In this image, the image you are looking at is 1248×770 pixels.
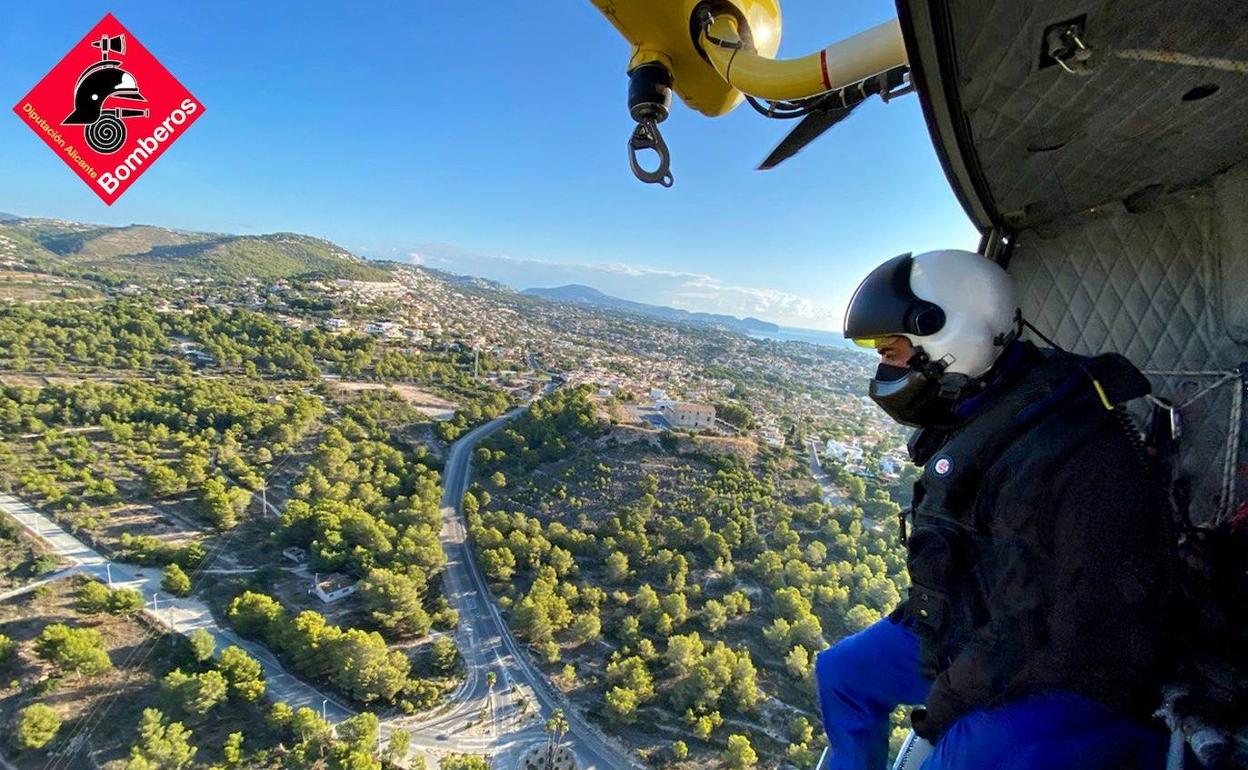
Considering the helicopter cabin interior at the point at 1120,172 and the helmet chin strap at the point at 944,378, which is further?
the helmet chin strap at the point at 944,378

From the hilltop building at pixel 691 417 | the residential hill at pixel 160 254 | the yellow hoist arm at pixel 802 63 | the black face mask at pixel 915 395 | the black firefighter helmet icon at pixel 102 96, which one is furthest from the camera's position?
the residential hill at pixel 160 254

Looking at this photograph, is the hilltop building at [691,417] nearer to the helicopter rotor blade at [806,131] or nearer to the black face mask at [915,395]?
the helicopter rotor blade at [806,131]

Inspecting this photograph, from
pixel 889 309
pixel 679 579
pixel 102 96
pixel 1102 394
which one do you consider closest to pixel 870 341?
pixel 889 309

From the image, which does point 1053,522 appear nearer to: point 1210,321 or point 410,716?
point 1210,321

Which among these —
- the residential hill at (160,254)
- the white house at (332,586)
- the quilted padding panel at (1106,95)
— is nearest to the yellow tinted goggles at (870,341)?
the quilted padding panel at (1106,95)

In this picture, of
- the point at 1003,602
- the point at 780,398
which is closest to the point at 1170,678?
the point at 1003,602

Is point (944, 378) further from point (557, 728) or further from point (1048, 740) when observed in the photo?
point (557, 728)

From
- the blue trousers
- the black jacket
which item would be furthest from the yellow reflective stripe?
the blue trousers
